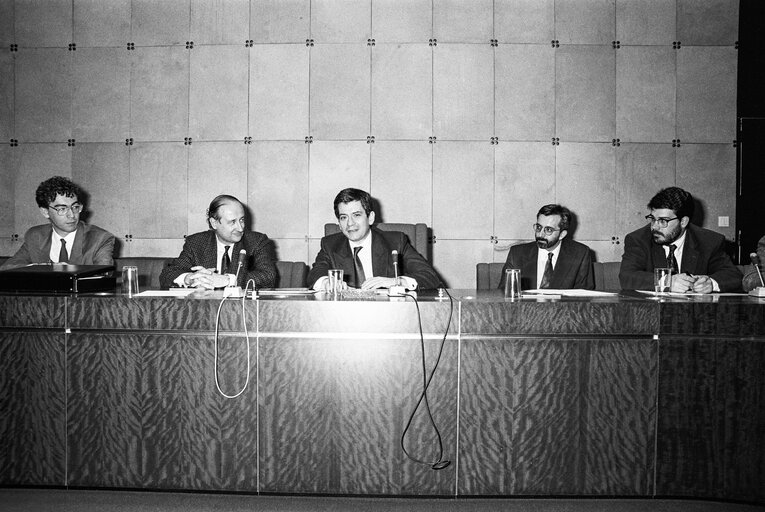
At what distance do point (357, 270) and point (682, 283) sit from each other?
1.75m

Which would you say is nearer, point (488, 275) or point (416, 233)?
point (488, 275)

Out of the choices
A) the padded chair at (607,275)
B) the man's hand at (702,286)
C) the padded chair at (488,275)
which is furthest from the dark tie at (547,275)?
the man's hand at (702,286)

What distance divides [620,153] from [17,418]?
433 cm

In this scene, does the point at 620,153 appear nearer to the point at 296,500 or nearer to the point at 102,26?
the point at 296,500

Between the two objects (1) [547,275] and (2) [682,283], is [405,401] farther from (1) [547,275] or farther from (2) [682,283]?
(1) [547,275]

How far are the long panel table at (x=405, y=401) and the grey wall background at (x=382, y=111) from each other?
8.23 feet

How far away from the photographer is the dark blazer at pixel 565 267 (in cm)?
389

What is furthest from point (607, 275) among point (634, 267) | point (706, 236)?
point (706, 236)

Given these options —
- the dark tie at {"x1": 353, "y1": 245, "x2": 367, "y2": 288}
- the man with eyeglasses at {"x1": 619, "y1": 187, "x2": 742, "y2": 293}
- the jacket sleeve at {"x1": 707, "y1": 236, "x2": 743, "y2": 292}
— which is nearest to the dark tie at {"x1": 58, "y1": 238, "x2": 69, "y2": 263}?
the dark tie at {"x1": 353, "y1": 245, "x2": 367, "y2": 288}

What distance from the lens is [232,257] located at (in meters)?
3.77

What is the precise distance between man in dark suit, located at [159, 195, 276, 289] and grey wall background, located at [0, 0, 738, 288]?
1.25 meters

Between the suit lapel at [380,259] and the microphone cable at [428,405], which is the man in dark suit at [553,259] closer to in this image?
the suit lapel at [380,259]

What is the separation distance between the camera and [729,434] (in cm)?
251

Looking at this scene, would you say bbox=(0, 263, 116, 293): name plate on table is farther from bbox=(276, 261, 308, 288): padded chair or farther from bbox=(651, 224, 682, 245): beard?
Answer: bbox=(651, 224, 682, 245): beard
